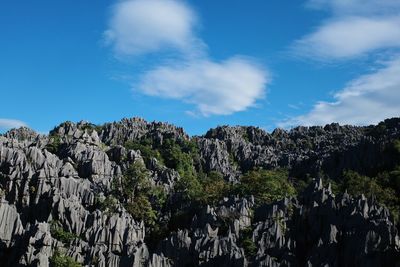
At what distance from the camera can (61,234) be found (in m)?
45.1

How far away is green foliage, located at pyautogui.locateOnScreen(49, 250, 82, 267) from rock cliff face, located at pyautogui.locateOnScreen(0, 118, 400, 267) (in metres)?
0.53

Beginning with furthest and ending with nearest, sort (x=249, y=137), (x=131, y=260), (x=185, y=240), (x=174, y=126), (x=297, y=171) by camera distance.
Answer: (x=249, y=137) < (x=174, y=126) < (x=297, y=171) < (x=185, y=240) < (x=131, y=260)

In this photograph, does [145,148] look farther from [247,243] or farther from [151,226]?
[247,243]

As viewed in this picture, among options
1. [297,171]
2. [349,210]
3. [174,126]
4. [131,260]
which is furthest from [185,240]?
[174,126]

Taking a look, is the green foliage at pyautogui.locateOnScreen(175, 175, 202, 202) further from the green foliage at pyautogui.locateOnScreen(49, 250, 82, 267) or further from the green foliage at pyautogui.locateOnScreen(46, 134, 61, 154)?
the green foliage at pyautogui.locateOnScreen(49, 250, 82, 267)

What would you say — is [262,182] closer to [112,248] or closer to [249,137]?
[112,248]

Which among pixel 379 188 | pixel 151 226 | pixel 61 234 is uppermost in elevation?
pixel 379 188

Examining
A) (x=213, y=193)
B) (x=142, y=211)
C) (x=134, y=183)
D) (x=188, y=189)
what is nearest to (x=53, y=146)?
(x=134, y=183)

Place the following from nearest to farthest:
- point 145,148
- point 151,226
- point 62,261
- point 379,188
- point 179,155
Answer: point 62,261, point 151,226, point 379,188, point 145,148, point 179,155

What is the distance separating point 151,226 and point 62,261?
17040mm

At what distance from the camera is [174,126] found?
102688 mm

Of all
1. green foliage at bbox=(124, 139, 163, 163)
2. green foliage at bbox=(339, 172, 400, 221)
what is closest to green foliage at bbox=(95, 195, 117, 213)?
green foliage at bbox=(124, 139, 163, 163)

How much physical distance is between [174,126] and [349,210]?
210 feet

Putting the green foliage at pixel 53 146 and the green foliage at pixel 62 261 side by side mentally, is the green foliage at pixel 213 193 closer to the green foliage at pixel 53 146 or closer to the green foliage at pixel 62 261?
the green foliage at pixel 62 261
